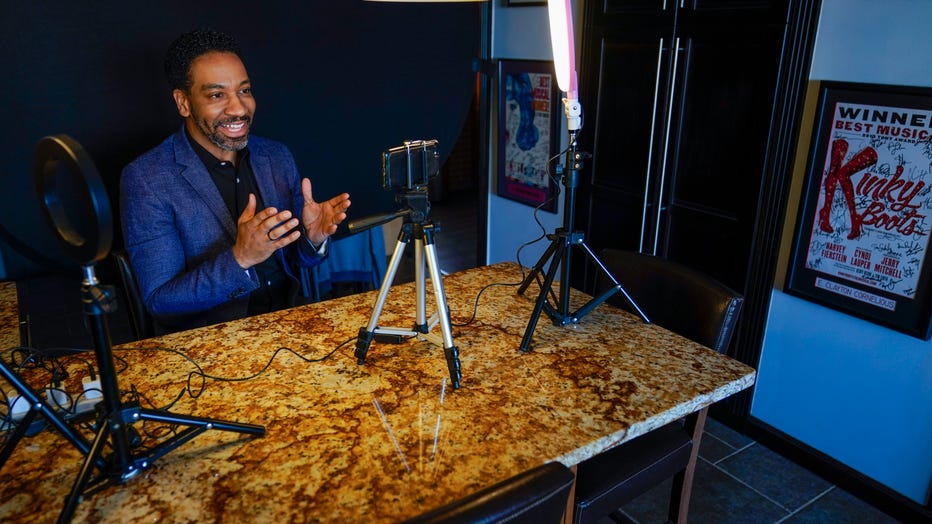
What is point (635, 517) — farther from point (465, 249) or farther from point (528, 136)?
point (465, 249)

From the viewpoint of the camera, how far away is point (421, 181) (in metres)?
1.15

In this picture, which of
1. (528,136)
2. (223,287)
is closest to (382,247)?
(528,136)

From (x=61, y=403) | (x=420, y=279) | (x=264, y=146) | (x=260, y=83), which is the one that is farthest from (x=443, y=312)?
(x=264, y=146)

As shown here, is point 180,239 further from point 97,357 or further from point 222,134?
point 97,357

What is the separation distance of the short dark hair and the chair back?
122 cm

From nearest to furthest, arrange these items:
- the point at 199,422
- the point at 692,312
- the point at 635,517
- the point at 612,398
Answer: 1. the point at 199,422
2. the point at 612,398
3. the point at 692,312
4. the point at 635,517

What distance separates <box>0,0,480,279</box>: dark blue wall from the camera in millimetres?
1217

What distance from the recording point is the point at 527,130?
321 centimetres

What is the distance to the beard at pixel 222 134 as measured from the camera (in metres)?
1.70

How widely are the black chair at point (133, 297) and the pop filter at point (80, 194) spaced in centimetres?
92

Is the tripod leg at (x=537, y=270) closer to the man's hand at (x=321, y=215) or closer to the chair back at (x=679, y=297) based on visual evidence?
the chair back at (x=679, y=297)

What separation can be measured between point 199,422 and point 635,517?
151 centimetres

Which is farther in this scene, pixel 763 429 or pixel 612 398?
pixel 763 429

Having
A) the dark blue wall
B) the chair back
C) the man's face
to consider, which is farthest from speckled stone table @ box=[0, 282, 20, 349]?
the chair back
